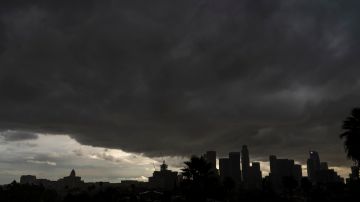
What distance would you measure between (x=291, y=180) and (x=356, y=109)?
94.2m

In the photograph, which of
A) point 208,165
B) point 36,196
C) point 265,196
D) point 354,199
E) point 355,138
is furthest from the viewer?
point 265,196

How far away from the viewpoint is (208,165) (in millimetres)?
60531

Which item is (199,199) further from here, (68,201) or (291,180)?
(291,180)

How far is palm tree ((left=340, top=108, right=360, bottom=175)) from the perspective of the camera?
5231 centimetres

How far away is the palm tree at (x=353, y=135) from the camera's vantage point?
5231 centimetres

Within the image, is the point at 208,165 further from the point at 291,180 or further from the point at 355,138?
the point at 291,180

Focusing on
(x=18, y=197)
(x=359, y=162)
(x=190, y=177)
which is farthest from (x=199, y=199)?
(x=18, y=197)

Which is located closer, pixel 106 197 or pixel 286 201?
pixel 286 201

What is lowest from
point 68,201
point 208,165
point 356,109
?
point 68,201

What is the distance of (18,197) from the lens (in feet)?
430

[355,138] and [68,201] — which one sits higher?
[355,138]

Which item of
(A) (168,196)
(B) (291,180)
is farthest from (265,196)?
(A) (168,196)

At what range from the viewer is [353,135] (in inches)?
2100

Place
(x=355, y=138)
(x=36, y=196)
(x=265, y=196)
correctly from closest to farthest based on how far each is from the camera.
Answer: (x=355, y=138) < (x=36, y=196) < (x=265, y=196)
